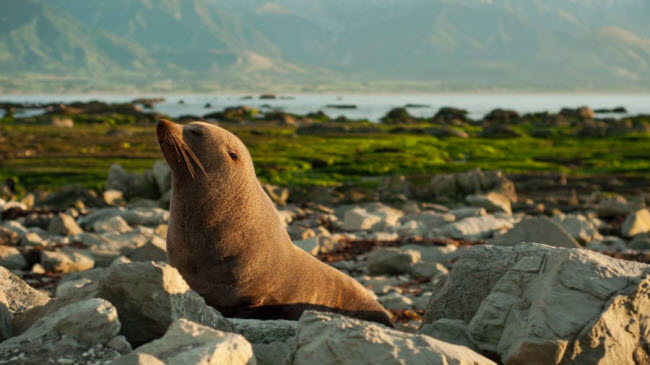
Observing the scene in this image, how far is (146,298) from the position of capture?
5.14 metres

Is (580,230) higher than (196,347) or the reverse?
the reverse

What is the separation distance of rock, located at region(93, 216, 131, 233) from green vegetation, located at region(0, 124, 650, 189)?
39.1ft

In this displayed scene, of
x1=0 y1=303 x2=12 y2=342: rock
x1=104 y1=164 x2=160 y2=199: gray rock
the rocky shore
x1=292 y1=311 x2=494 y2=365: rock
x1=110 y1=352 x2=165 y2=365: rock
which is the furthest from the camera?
x1=104 y1=164 x2=160 y2=199: gray rock

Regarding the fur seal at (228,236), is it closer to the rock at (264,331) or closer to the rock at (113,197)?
the rock at (264,331)

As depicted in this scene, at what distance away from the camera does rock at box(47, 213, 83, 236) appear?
699 inches

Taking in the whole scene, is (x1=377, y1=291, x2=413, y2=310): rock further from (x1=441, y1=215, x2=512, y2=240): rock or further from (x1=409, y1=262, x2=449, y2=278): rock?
(x1=441, y1=215, x2=512, y2=240): rock

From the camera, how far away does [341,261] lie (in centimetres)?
1576

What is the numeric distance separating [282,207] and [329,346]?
69.0 ft

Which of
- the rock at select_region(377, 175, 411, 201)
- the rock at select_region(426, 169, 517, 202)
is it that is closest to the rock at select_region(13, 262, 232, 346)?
the rock at select_region(377, 175, 411, 201)

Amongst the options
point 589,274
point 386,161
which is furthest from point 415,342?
point 386,161

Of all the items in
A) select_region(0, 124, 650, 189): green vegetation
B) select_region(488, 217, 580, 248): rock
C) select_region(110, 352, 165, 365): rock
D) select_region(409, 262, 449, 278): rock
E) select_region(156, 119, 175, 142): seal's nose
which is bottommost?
select_region(0, 124, 650, 189): green vegetation

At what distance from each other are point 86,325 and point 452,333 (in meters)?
2.62

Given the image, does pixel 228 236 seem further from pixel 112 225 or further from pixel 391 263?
pixel 112 225

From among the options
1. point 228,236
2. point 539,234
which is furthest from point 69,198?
point 228,236
